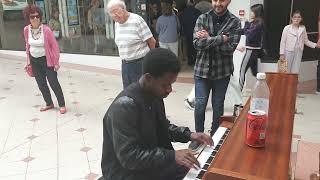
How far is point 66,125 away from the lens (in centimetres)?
410

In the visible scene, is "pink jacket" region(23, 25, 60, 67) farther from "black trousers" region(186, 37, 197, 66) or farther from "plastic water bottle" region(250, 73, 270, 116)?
"black trousers" region(186, 37, 197, 66)

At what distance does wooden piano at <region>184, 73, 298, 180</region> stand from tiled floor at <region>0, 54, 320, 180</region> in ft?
5.48

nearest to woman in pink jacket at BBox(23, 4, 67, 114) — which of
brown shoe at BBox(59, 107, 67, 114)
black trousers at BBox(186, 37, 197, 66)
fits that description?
brown shoe at BBox(59, 107, 67, 114)

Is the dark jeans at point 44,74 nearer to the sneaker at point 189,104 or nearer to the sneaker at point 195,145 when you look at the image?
the sneaker at point 189,104

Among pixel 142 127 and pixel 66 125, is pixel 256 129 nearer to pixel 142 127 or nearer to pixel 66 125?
pixel 142 127

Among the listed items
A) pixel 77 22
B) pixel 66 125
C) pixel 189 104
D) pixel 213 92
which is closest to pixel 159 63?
pixel 213 92

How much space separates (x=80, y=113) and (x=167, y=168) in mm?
2992

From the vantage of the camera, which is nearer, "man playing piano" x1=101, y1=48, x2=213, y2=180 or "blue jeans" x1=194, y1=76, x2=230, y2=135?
"man playing piano" x1=101, y1=48, x2=213, y2=180

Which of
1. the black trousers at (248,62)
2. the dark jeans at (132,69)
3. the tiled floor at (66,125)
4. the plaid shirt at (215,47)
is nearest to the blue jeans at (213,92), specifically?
the plaid shirt at (215,47)

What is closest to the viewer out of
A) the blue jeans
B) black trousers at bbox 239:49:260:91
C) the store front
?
the blue jeans

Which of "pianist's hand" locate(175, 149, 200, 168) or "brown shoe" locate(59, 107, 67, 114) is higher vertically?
"pianist's hand" locate(175, 149, 200, 168)

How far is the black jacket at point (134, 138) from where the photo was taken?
4.76 ft

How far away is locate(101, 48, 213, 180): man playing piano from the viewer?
1.45 metres

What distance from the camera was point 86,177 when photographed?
2.91m
